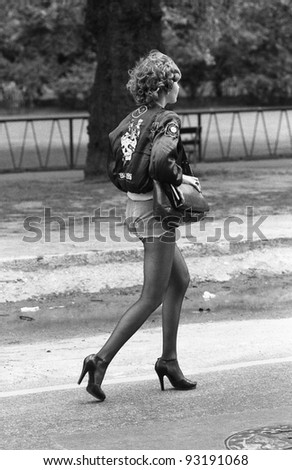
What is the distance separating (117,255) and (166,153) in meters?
4.22

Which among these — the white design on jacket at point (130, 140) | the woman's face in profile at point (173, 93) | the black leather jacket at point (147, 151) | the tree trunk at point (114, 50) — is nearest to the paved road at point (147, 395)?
the black leather jacket at point (147, 151)

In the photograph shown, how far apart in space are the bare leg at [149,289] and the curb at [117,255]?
3.54 meters

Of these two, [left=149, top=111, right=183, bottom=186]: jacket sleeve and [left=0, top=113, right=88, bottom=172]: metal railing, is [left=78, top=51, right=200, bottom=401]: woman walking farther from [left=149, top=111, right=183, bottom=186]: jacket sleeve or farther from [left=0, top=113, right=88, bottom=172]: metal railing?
[left=0, top=113, right=88, bottom=172]: metal railing

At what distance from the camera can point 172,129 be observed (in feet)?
20.2

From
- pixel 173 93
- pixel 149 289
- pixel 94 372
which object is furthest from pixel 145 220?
pixel 94 372

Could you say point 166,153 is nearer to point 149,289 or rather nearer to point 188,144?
point 149,289

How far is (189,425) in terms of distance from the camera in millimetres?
5930

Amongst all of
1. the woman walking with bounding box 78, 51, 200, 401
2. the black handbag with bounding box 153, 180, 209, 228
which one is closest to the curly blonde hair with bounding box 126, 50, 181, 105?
the woman walking with bounding box 78, 51, 200, 401

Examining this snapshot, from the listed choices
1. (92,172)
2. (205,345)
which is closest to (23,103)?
(92,172)

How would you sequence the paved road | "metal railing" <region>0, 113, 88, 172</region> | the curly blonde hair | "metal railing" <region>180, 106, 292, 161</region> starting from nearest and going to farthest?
the paved road → the curly blonde hair → "metal railing" <region>0, 113, 88, 172</region> → "metal railing" <region>180, 106, 292, 161</region>

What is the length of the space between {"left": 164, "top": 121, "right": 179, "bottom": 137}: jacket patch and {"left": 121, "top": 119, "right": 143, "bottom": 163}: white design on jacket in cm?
19

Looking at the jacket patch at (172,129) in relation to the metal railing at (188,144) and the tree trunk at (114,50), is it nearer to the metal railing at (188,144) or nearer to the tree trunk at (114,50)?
the tree trunk at (114,50)

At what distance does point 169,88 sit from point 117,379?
1810 mm

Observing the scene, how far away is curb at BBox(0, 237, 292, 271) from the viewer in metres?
9.85
